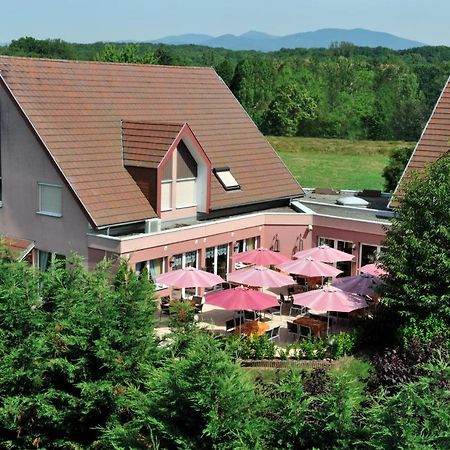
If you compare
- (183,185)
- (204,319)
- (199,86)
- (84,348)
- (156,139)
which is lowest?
(204,319)

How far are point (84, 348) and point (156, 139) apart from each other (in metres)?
13.5

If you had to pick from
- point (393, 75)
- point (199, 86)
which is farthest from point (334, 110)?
point (199, 86)

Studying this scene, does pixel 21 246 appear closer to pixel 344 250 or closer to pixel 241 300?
pixel 241 300

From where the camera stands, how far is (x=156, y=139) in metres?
27.9

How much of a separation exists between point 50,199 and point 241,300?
9.06m

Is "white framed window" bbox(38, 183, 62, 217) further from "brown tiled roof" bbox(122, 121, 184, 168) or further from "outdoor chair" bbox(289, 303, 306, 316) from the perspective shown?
"outdoor chair" bbox(289, 303, 306, 316)

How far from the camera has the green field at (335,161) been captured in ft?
220

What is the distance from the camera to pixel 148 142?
A: 91.7 ft

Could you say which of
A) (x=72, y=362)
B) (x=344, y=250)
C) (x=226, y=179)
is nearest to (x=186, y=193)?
(x=226, y=179)

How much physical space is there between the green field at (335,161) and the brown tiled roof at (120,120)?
97.8 feet

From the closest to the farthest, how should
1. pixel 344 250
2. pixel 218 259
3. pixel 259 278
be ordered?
pixel 259 278 < pixel 218 259 < pixel 344 250

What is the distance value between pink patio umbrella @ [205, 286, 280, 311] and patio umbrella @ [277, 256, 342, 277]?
249 cm

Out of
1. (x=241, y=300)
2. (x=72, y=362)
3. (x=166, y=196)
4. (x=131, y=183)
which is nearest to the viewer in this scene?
(x=72, y=362)

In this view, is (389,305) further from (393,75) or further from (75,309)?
(393,75)
